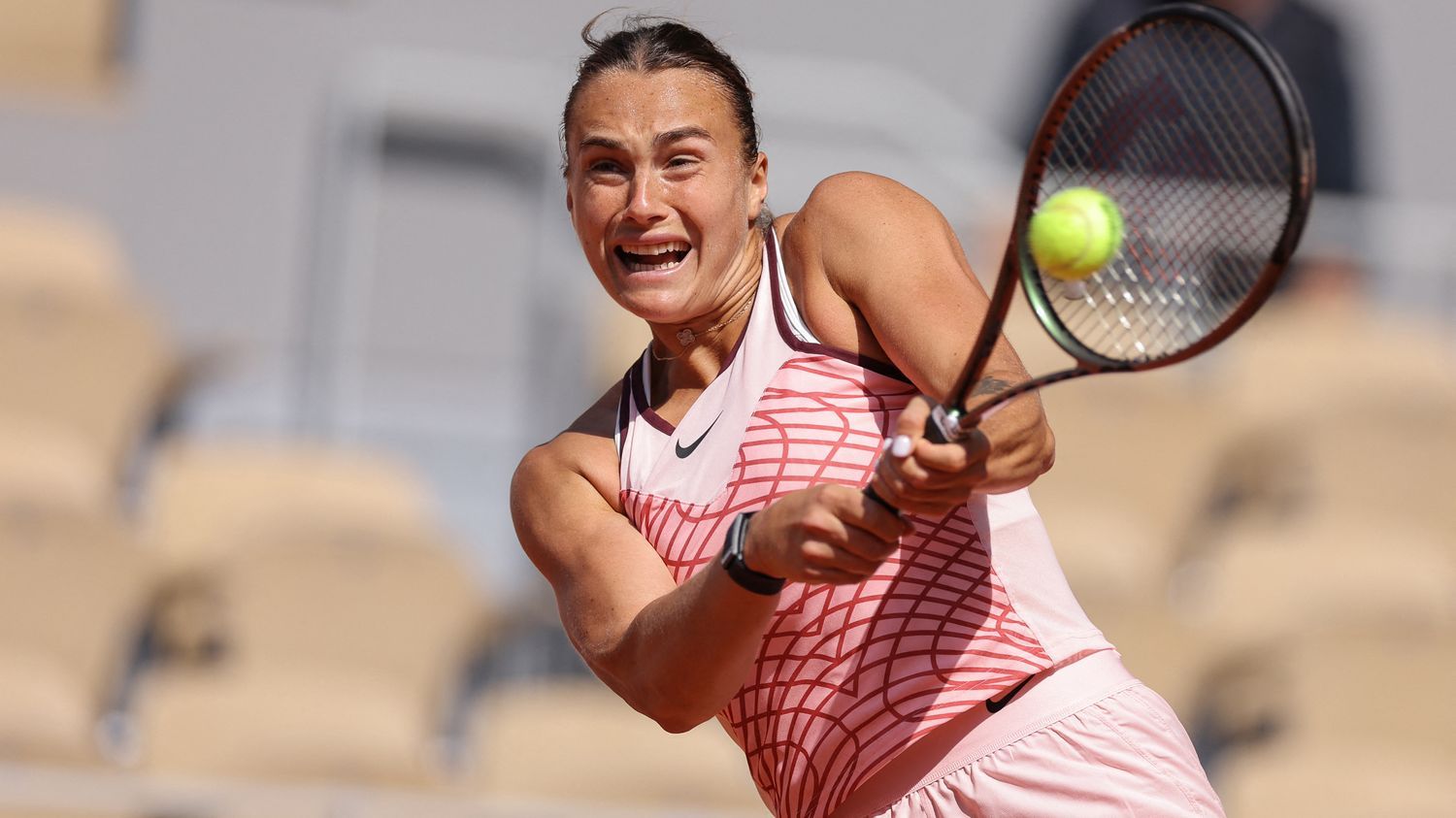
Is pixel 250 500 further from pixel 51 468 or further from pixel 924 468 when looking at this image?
pixel 924 468

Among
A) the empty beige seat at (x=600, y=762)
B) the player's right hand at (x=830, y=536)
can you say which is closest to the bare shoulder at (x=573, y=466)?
the player's right hand at (x=830, y=536)

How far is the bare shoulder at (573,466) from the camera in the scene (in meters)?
2.63

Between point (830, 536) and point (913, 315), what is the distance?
33 cm

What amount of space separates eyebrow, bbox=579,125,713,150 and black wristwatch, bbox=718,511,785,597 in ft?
1.69

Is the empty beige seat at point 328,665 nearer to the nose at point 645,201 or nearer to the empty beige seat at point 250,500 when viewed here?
the empty beige seat at point 250,500

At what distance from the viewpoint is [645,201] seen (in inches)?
96.5

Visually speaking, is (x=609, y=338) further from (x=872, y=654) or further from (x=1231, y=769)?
(x=872, y=654)

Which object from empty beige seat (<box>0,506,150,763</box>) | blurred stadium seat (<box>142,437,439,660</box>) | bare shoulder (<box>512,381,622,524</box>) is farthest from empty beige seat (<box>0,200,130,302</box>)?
bare shoulder (<box>512,381,622,524</box>)

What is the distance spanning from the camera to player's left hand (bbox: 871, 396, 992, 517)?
2.07 meters

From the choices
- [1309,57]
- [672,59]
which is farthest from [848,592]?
[1309,57]

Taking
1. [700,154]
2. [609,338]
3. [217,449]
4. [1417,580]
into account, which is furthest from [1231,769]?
[700,154]

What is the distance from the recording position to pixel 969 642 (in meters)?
2.39

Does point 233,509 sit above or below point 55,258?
below

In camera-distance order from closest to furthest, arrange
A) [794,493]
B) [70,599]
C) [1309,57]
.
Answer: [794,493], [70,599], [1309,57]
